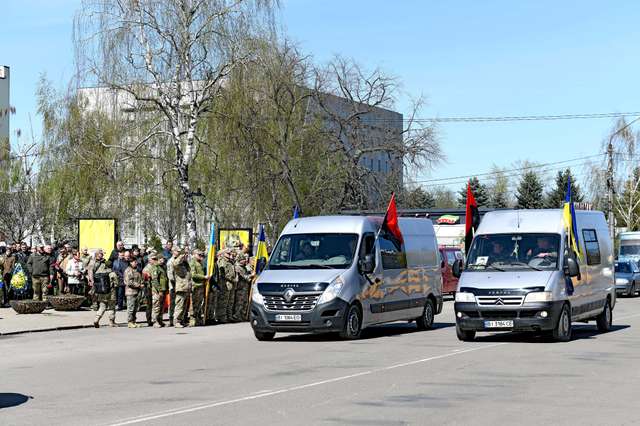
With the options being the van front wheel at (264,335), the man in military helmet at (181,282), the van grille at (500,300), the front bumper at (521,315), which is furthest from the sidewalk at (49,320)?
the van grille at (500,300)

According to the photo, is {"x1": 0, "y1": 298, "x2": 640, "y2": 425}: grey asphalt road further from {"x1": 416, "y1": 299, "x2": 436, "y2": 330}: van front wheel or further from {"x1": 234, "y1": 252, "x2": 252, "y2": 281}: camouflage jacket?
{"x1": 234, "y1": 252, "x2": 252, "y2": 281}: camouflage jacket

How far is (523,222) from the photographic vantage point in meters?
21.5

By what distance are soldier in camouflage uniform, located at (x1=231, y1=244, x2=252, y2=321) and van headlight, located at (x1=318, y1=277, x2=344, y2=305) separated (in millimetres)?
6684

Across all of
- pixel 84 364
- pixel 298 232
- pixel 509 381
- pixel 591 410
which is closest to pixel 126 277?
pixel 298 232

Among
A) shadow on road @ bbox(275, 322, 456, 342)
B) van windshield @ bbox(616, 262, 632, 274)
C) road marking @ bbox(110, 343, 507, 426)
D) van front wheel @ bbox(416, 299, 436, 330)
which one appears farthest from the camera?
van windshield @ bbox(616, 262, 632, 274)

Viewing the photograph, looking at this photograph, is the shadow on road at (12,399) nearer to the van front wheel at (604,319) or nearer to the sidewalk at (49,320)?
the sidewalk at (49,320)

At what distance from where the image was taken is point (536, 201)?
285 feet

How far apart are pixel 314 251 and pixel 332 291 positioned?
1.33 m

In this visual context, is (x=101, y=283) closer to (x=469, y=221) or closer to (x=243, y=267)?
(x=243, y=267)

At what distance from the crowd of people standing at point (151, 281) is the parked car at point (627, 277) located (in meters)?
19.9

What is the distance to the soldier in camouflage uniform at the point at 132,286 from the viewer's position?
2500cm

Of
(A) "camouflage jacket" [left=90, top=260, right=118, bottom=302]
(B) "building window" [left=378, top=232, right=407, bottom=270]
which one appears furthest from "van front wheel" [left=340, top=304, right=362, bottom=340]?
(A) "camouflage jacket" [left=90, top=260, right=118, bottom=302]

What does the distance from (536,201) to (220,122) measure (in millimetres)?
49838

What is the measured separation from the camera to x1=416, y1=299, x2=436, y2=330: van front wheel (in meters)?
25.0
